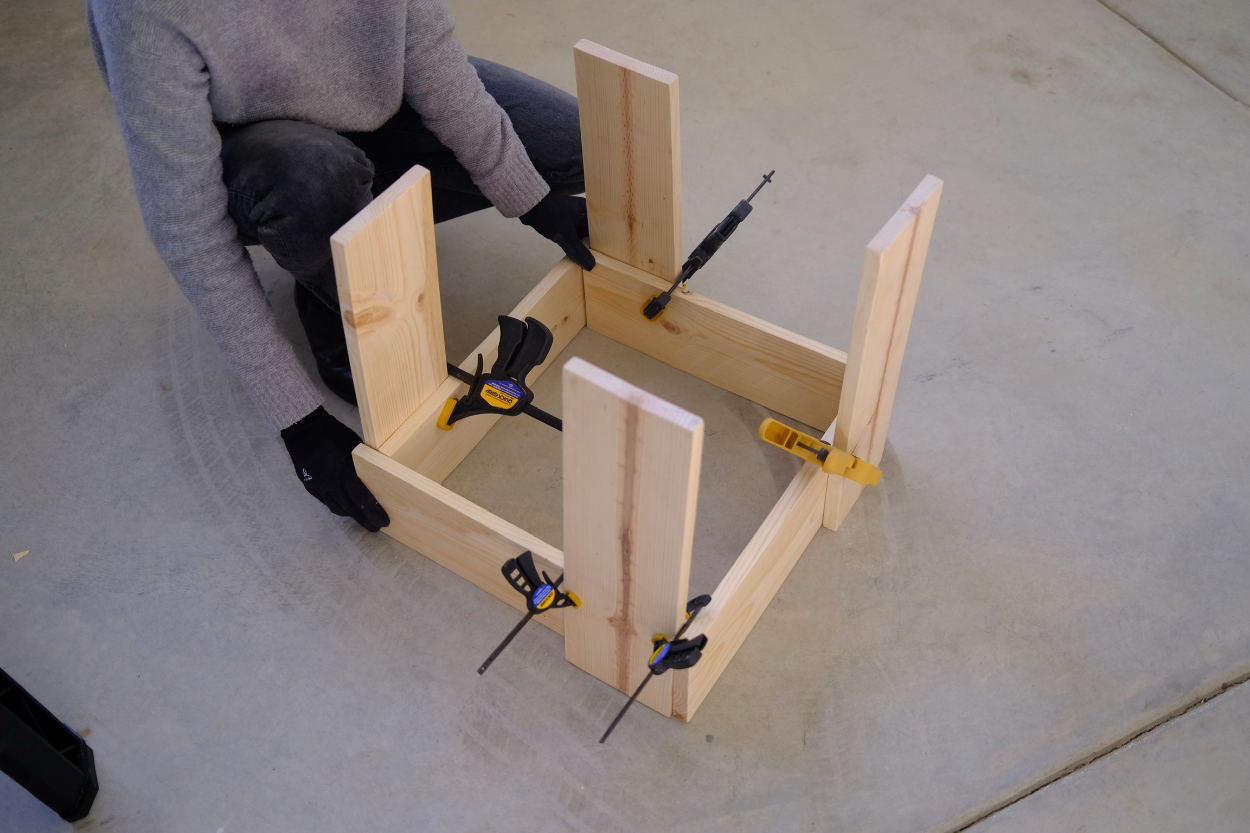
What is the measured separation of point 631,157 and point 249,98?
53cm

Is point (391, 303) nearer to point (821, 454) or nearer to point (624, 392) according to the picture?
point (624, 392)

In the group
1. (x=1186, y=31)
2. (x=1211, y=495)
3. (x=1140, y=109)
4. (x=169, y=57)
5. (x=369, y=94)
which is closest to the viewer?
(x=169, y=57)

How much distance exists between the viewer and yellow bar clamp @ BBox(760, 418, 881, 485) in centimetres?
148

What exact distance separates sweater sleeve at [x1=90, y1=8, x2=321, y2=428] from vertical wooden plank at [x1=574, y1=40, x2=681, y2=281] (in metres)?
0.51

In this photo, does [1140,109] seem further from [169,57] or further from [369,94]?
[169,57]

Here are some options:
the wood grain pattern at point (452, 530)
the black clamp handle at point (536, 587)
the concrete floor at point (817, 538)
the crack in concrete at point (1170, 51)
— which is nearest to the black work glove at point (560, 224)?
the concrete floor at point (817, 538)

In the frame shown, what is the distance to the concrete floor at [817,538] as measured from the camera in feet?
4.75

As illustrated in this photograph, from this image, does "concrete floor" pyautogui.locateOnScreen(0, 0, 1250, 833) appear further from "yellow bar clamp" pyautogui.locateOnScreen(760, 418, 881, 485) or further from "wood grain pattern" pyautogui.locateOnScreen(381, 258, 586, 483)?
"yellow bar clamp" pyautogui.locateOnScreen(760, 418, 881, 485)

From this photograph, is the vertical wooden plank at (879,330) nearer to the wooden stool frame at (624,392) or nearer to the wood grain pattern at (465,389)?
the wooden stool frame at (624,392)

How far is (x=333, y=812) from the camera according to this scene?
A: 56.1 inches

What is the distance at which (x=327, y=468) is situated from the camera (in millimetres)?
1605

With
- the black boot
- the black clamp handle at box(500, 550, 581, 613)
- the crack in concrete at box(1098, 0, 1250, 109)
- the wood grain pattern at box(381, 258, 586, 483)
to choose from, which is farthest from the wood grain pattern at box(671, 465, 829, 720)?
the crack in concrete at box(1098, 0, 1250, 109)

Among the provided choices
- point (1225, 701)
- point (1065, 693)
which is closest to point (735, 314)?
point (1065, 693)

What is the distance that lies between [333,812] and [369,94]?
967 mm
